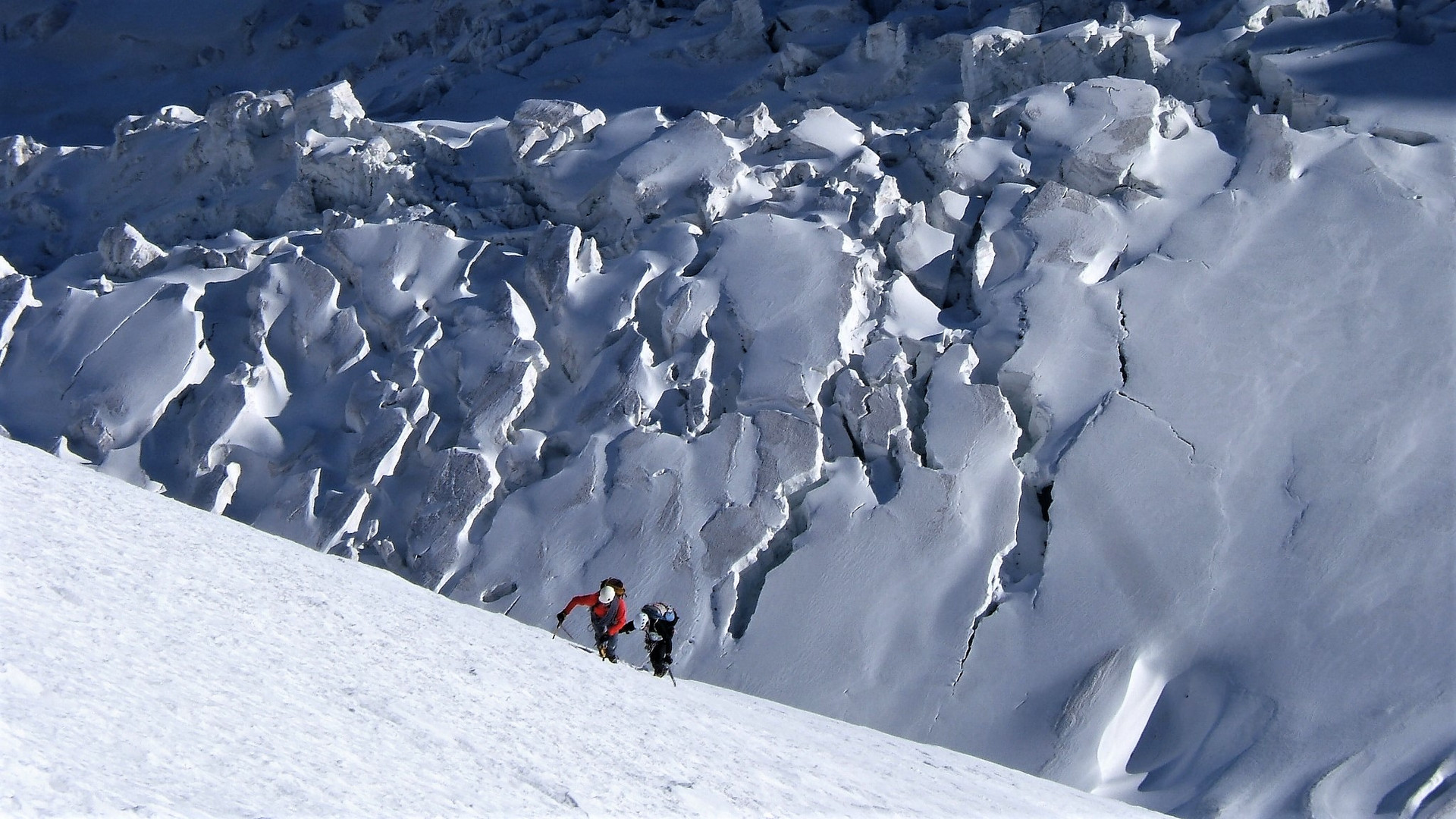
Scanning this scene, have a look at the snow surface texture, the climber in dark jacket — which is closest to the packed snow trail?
the climber in dark jacket

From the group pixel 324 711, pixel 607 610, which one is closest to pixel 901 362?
pixel 607 610

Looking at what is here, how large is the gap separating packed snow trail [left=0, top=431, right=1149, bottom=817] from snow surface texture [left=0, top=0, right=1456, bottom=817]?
1.00m

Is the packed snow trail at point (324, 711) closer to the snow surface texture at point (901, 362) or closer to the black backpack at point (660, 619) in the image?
the black backpack at point (660, 619)

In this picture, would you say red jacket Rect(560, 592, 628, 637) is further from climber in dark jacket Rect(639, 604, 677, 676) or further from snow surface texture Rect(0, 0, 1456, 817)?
snow surface texture Rect(0, 0, 1456, 817)

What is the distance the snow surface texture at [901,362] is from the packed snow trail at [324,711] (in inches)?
39.5

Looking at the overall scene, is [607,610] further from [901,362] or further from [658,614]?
[901,362]

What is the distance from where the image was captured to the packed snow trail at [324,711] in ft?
10.5

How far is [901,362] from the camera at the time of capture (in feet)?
24.5

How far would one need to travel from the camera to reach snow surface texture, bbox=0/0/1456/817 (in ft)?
20.0

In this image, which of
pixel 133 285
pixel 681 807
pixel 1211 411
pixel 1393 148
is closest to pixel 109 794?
pixel 681 807

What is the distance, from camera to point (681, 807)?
3.90 metres

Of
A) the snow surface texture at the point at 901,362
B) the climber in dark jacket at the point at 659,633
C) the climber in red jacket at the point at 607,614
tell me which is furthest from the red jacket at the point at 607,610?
the snow surface texture at the point at 901,362

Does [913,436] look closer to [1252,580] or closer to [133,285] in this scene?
[1252,580]

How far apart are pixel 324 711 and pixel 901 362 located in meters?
4.40
